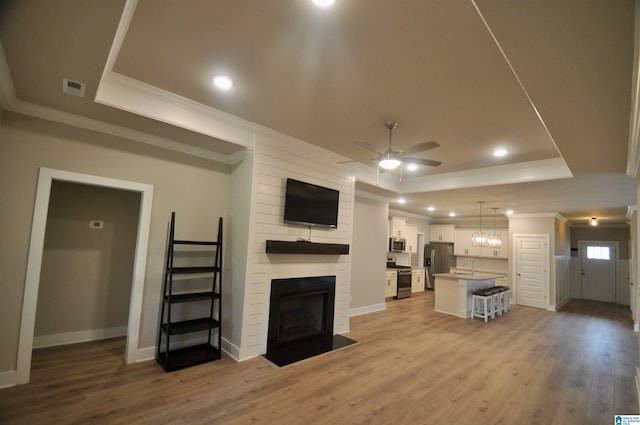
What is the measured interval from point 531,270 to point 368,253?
5121 mm

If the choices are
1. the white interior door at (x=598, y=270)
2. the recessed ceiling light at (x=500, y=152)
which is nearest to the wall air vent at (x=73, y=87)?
the recessed ceiling light at (x=500, y=152)

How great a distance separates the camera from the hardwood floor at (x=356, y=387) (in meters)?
2.50

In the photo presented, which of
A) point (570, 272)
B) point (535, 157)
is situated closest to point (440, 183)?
point (535, 157)

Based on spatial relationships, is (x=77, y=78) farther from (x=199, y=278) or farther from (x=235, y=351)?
(x=235, y=351)

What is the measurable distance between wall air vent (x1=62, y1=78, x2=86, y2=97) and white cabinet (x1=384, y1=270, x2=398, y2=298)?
7264 millimetres

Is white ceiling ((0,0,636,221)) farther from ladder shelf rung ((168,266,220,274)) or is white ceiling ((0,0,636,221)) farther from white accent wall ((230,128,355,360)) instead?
ladder shelf rung ((168,266,220,274))

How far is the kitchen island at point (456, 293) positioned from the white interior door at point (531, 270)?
192 centimetres

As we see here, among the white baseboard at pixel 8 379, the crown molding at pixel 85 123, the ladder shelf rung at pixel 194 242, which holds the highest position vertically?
the crown molding at pixel 85 123

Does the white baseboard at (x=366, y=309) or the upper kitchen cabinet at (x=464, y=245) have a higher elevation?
the upper kitchen cabinet at (x=464, y=245)

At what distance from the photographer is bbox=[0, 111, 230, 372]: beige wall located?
274 cm

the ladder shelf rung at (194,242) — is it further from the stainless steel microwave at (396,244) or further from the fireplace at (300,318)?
the stainless steel microwave at (396,244)

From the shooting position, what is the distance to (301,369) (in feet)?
11.2

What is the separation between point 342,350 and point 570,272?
1016 centimetres

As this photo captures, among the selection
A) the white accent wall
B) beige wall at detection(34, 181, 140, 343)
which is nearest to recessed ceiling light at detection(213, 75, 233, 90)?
the white accent wall
